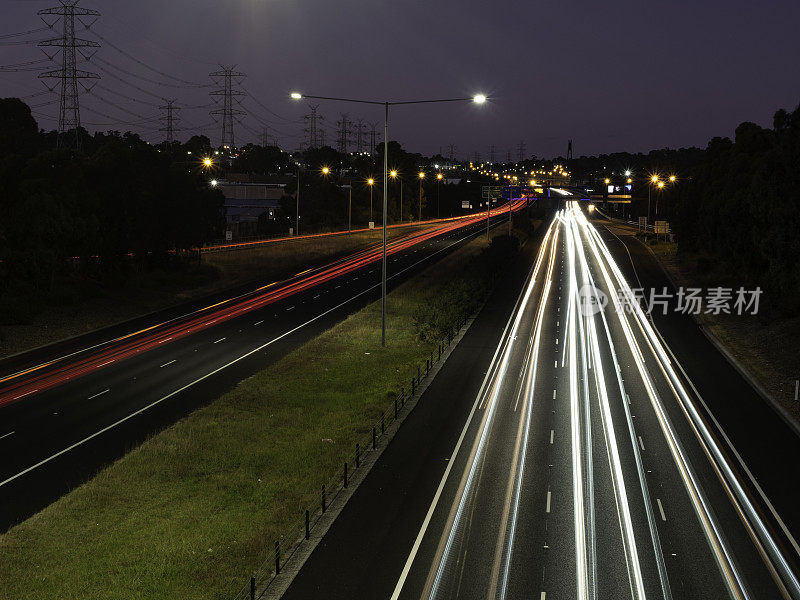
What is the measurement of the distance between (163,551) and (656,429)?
1683 cm

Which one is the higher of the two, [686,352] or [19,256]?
[19,256]

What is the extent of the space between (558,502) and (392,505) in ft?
14.0

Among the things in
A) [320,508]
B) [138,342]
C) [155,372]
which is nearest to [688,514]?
[320,508]

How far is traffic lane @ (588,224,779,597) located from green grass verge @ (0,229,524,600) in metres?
8.74

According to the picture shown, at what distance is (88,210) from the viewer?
53.3 metres

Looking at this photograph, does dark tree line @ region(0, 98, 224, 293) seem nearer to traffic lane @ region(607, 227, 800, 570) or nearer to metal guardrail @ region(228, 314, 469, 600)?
metal guardrail @ region(228, 314, 469, 600)

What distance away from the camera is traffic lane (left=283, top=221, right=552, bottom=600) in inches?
607

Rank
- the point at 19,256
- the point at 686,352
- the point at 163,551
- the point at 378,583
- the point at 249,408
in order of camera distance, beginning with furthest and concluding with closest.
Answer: the point at 19,256 < the point at 686,352 < the point at 249,408 < the point at 163,551 < the point at 378,583

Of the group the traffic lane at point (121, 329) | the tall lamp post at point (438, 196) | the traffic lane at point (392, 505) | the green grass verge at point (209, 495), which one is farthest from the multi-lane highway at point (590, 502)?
the tall lamp post at point (438, 196)

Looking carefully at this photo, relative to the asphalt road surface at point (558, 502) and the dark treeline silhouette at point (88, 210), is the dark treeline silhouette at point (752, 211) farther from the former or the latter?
the dark treeline silhouette at point (88, 210)

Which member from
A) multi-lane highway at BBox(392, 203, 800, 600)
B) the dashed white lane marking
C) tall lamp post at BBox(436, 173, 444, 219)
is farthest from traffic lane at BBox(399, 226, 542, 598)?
tall lamp post at BBox(436, 173, 444, 219)

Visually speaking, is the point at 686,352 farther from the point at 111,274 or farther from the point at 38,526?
the point at 111,274

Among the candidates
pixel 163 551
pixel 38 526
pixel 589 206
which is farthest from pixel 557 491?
pixel 589 206

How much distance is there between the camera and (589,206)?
577 ft
